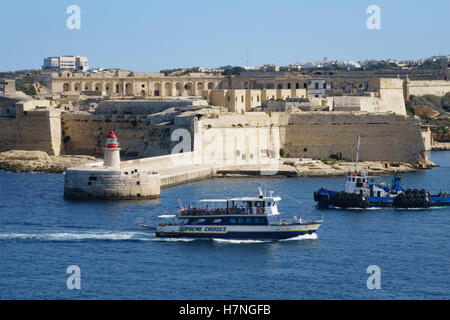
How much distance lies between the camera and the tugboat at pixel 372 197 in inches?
1396

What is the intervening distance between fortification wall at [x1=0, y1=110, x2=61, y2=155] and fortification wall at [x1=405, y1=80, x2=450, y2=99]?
3261cm

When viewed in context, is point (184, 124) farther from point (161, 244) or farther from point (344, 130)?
point (161, 244)

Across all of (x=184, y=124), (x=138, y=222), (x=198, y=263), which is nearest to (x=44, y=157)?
(x=184, y=124)

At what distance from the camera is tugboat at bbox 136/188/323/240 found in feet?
95.5

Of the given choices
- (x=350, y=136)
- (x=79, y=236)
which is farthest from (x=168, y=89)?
(x=79, y=236)

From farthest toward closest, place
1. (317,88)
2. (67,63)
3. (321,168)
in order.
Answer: (67,63) < (317,88) < (321,168)

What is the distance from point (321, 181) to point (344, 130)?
737 cm

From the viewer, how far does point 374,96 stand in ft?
198

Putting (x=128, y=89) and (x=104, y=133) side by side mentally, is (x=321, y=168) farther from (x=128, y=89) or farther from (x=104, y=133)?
(x=128, y=89)

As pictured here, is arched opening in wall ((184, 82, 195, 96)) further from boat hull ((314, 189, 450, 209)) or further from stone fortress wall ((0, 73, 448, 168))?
boat hull ((314, 189, 450, 209))

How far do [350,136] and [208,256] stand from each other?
23.8 meters

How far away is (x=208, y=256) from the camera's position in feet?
89.6

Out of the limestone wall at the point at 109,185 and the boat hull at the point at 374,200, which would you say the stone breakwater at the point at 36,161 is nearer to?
the limestone wall at the point at 109,185

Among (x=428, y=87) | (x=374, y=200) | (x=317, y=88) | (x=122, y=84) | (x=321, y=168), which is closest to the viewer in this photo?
(x=374, y=200)
